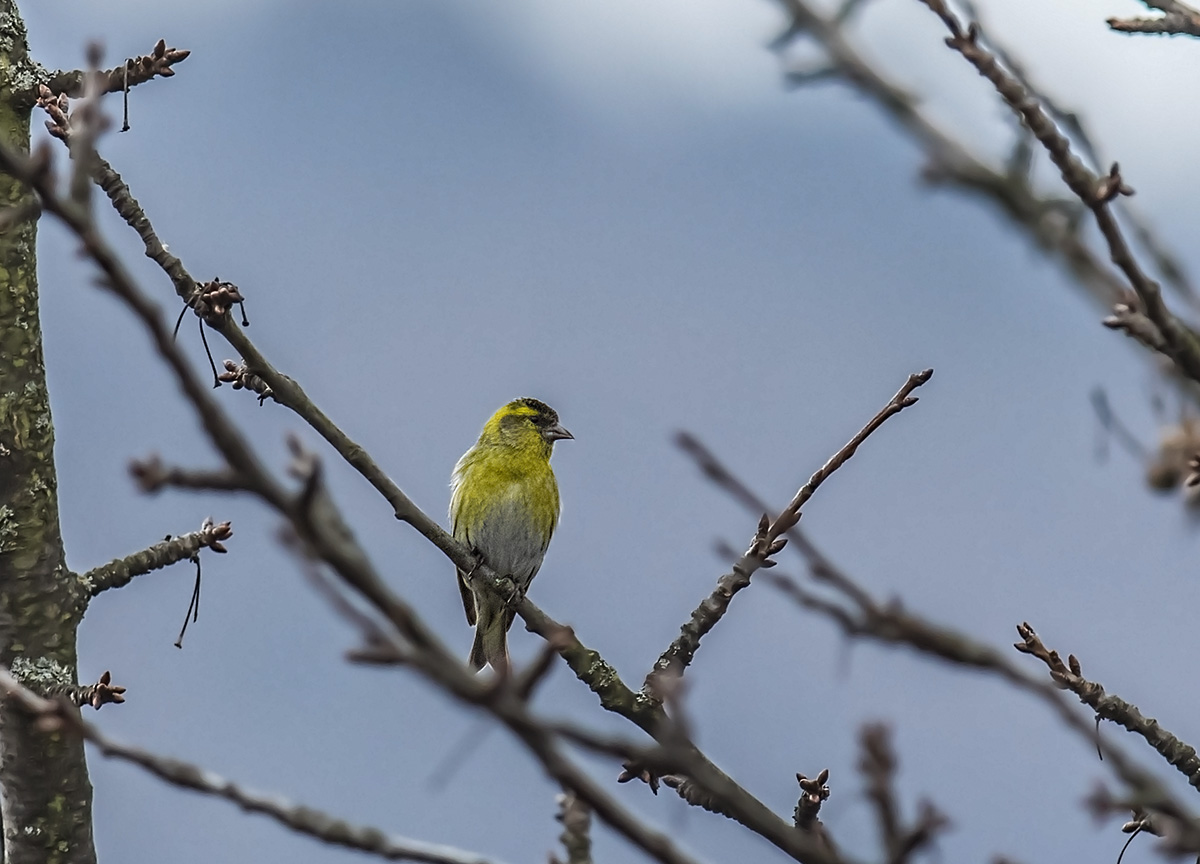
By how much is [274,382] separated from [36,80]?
1616 millimetres

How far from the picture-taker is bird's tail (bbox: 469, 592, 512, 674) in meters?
8.19

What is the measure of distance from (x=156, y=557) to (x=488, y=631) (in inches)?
143

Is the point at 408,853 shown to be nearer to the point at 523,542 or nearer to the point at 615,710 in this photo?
the point at 615,710

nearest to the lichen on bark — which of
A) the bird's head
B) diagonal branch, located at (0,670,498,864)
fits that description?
diagonal branch, located at (0,670,498,864)

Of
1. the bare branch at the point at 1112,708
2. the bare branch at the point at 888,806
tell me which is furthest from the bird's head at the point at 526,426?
the bare branch at the point at 888,806

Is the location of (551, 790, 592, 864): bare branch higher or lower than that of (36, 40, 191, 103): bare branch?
lower

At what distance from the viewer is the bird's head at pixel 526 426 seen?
8930 millimetres

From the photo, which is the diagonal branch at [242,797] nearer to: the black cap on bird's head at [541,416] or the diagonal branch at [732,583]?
the diagonal branch at [732,583]

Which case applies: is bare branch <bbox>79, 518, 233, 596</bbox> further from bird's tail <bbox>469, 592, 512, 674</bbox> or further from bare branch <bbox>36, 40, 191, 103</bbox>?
bird's tail <bbox>469, 592, 512, 674</bbox>

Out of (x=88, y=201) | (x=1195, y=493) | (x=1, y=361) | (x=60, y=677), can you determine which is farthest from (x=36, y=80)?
(x=1195, y=493)

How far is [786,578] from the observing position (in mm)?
1894

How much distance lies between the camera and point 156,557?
4871 millimetres

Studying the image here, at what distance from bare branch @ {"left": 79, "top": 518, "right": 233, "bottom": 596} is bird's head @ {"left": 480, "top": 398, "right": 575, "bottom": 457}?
4.10 meters

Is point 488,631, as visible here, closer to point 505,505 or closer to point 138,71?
point 505,505
